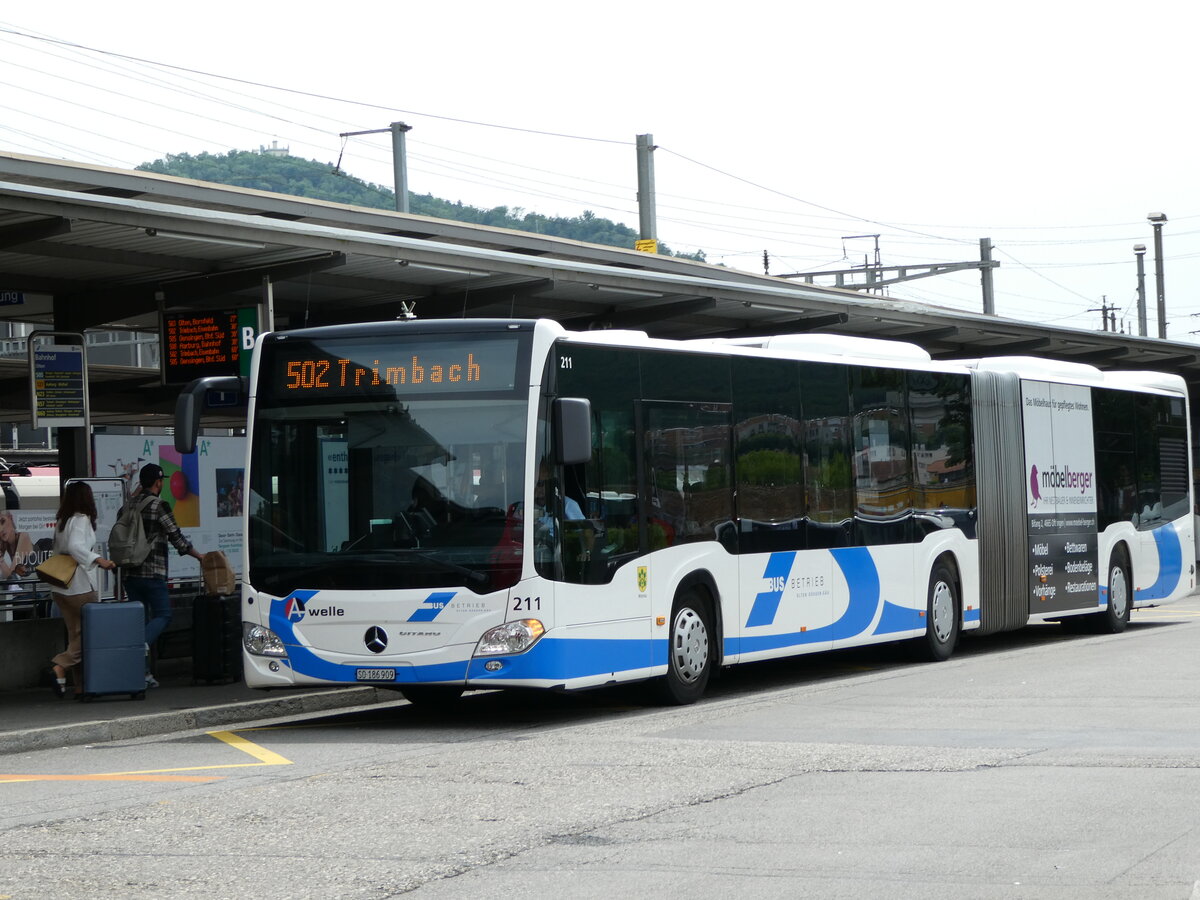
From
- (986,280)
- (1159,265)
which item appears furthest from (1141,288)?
(986,280)

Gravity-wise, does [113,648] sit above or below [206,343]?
below

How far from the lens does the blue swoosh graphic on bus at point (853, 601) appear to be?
577 inches

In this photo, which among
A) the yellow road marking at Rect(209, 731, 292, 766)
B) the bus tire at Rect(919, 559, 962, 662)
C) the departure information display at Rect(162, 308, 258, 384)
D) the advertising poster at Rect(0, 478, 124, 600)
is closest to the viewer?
the yellow road marking at Rect(209, 731, 292, 766)

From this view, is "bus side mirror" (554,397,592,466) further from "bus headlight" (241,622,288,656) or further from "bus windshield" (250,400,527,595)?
"bus headlight" (241,622,288,656)

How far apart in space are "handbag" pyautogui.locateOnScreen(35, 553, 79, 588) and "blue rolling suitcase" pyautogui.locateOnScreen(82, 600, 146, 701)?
40cm

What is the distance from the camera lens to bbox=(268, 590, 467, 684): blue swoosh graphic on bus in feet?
38.3

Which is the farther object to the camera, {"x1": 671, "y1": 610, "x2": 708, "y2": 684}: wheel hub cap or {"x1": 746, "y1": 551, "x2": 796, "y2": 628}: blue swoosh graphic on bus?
{"x1": 746, "y1": 551, "x2": 796, "y2": 628}: blue swoosh graphic on bus

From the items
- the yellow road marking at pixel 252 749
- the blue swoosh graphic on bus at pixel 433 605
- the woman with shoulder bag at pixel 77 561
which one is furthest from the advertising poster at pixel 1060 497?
the woman with shoulder bag at pixel 77 561

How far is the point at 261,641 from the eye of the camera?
12.2 meters

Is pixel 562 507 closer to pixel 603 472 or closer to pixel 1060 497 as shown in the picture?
pixel 603 472

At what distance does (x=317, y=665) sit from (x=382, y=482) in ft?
4.57

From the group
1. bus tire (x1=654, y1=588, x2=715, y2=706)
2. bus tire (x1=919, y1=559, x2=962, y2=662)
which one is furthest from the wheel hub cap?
bus tire (x1=919, y1=559, x2=962, y2=662)

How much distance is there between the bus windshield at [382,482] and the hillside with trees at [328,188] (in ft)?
117

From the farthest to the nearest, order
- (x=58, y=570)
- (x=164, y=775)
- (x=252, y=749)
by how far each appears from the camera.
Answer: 1. (x=58, y=570)
2. (x=252, y=749)
3. (x=164, y=775)
